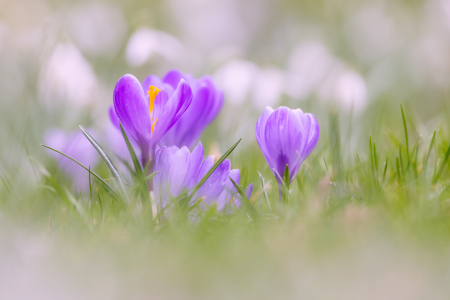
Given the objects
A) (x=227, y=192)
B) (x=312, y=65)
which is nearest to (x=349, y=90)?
(x=312, y=65)

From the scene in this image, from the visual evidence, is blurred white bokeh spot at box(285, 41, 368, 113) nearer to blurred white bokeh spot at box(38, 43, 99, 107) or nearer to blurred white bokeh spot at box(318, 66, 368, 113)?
blurred white bokeh spot at box(318, 66, 368, 113)

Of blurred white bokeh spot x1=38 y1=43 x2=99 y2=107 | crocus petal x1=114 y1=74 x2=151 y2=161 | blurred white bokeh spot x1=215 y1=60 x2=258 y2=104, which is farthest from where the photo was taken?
blurred white bokeh spot x1=215 y1=60 x2=258 y2=104

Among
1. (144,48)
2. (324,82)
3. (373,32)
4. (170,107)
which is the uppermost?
(373,32)

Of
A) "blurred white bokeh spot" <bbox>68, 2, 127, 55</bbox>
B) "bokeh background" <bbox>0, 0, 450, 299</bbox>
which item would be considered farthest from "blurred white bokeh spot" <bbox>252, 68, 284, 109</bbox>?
"blurred white bokeh spot" <bbox>68, 2, 127, 55</bbox>

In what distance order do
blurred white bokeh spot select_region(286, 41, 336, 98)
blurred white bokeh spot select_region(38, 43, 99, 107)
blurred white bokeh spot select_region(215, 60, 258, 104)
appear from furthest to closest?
blurred white bokeh spot select_region(286, 41, 336, 98)
blurred white bokeh spot select_region(215, 60, 258, 104)
blurred white bokeh spot select_region(38, 43, 99, 107)

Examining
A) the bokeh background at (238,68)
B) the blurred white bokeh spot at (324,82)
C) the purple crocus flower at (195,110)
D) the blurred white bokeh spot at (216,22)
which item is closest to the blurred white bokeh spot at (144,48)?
the bokeh background at (238,68)

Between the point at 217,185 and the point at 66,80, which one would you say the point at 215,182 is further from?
the point at 66,80
